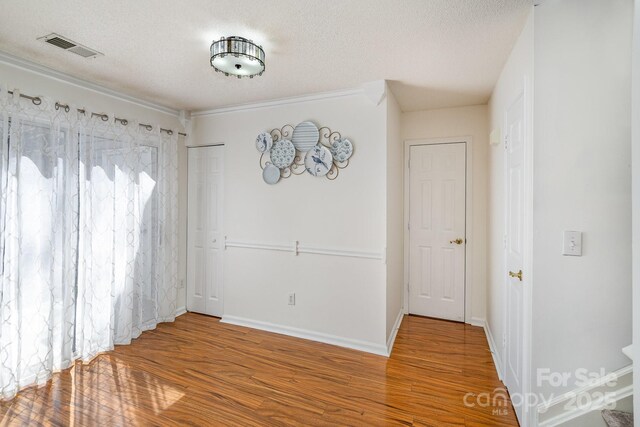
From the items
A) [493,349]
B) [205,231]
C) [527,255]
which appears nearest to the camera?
[527,255]

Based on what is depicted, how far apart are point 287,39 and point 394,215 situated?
6.53 feet

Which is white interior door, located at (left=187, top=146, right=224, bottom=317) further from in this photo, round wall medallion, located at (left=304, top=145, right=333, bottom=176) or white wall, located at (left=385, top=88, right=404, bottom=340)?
white wall, located at (left=385, top=88, right=404, bottom=340)

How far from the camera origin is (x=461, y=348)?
290cm

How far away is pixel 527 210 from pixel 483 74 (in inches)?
58.1

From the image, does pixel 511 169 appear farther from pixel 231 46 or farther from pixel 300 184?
pixel 231 46

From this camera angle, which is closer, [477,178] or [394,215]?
[394,215]

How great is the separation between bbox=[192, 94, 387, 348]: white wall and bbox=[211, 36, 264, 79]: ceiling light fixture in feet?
3.70

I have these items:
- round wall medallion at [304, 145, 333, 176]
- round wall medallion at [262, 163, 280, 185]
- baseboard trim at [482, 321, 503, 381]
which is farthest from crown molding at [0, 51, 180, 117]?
baseboard trim at [482, 321, 503, 381]

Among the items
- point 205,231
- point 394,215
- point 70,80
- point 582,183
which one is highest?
point 70,80

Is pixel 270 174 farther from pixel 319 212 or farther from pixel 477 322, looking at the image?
pixel 477 322

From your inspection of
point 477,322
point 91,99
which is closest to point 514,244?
point 477,322

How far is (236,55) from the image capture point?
1.97 meters

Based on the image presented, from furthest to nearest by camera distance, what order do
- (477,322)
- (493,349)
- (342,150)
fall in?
(477,322)
(342,150)
(493,349)

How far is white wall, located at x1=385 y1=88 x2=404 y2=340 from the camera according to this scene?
291 centimetres
